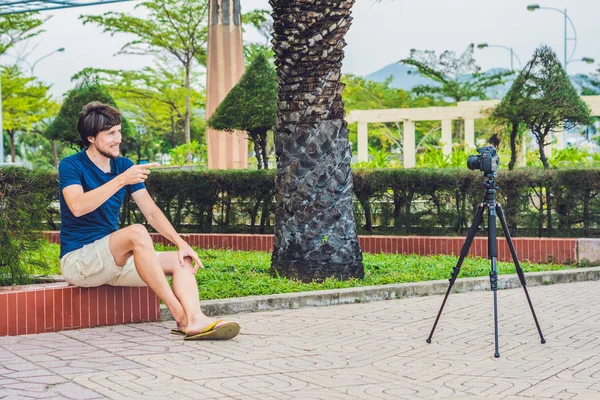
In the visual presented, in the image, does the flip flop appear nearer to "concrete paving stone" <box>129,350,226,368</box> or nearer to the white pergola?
"concrete paving stone" <box>129,350,226,368</box>

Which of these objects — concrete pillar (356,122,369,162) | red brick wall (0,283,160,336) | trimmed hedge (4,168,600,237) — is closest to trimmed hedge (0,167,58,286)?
red brick wall (0,283,160,336)

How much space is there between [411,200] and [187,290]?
259 inches

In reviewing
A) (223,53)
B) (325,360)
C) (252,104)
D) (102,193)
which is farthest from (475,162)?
(223,53)

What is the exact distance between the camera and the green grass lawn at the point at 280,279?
28.1ft

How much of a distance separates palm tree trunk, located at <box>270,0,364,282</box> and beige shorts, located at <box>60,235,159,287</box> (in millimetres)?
2832

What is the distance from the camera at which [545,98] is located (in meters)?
13.4

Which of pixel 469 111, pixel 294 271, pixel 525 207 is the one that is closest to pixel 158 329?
pixel 294 271

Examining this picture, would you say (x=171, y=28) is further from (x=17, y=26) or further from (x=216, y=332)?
(x=216, y=332)

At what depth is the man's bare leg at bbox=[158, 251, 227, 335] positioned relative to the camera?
6.40 m

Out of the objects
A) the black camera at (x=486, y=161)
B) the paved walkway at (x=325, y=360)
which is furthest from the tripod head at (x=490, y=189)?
the paved walkway at (x=325, y=360)

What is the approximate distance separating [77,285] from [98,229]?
1.47 feet

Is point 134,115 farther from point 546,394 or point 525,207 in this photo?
point 546,394

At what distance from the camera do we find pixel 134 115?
49.3 metres

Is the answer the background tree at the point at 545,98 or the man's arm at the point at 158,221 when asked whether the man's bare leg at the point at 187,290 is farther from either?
the background tree at the point at 545,98
